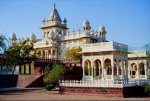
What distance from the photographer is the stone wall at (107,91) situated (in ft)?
88.2

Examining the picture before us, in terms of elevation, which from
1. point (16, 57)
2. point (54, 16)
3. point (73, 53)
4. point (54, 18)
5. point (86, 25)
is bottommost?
point (16, 57)

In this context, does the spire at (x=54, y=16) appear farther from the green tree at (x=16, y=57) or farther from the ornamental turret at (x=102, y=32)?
the green tree at (x=16, y=57)

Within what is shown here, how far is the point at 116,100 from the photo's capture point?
2386 centimetres

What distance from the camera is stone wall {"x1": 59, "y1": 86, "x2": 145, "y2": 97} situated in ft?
88.2

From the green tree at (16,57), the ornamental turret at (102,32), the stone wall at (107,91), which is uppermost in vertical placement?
the ornamental turret at (102,32)

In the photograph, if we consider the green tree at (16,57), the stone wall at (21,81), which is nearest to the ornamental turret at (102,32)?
the green tree at (16,57)

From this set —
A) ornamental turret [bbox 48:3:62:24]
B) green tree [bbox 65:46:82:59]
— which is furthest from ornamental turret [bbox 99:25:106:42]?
green tree [bbox 65:46:82:59]

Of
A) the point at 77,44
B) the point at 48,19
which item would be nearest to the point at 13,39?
the point at 48,19

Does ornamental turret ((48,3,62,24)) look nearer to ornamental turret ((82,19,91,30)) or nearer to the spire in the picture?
the spire

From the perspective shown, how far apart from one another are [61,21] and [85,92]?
42867 mm

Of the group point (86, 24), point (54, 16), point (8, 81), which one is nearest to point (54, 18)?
point (54, 16)

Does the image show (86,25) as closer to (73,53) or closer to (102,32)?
(102,32)

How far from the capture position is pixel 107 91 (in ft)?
90.6

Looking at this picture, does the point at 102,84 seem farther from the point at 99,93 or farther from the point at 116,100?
the point at 116,100
